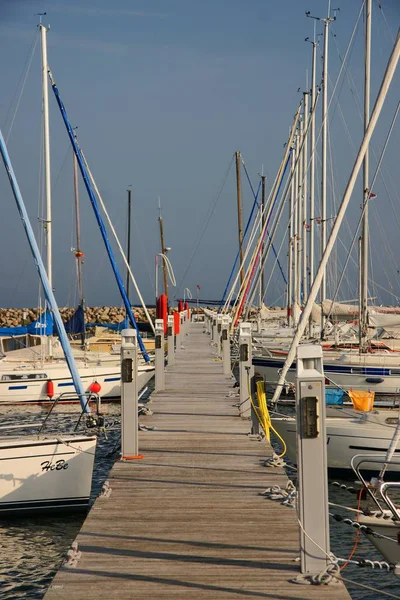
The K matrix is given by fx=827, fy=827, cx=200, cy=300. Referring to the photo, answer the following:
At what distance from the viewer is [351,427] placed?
53.3 feet

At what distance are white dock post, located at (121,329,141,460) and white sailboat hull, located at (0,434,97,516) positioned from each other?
6.82 feet

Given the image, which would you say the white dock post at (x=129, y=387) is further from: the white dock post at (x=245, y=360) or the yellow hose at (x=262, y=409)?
the white dock post at (x=245, y=360)

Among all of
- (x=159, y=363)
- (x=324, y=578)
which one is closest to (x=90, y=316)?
(x=159, y=363)

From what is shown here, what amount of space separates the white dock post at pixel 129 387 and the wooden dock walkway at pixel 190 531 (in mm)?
450

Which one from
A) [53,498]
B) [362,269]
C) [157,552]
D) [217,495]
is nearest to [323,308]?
[362,269]

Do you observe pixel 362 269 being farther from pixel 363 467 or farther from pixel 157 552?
pixel 157 552

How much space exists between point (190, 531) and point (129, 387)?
3.46m

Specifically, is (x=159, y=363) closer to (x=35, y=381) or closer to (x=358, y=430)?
(x=358, y=430)

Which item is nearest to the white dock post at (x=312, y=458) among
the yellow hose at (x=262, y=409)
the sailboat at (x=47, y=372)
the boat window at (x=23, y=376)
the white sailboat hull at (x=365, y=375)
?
the yellow hose at (x=262, y=409)

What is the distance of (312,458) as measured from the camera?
687cm

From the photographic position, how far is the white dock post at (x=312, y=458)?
6.84 m

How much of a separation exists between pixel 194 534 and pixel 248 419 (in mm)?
7799

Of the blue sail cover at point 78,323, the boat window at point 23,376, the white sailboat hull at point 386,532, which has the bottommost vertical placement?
the white sailboat hull at point 386,532

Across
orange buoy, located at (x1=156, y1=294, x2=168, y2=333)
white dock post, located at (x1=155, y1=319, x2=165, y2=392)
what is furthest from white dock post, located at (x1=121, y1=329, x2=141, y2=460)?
orange buoy, located at (x1=156, y1=294, x2=168, y2=333)
